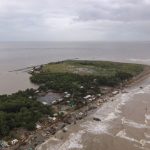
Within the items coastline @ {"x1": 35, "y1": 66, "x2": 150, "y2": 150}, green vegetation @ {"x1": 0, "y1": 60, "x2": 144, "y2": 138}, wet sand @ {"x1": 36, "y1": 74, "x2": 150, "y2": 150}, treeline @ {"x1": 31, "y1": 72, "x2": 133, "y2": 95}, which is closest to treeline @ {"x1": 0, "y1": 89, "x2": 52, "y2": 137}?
green vegetation @ {"x1": 0, "y1": 60, "x2": 144, "y2": 138}

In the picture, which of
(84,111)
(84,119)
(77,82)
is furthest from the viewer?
(77,82)

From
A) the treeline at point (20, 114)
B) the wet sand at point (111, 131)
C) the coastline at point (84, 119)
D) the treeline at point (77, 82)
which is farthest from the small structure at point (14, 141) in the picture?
the treeline at point (77, 82)

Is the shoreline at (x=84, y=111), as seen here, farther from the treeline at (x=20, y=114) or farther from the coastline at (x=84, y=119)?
the treeline at (x=20, y=114)

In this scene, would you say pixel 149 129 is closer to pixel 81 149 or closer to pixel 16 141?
pixel 81 149

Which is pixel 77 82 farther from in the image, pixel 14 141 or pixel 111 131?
pixel 14 141

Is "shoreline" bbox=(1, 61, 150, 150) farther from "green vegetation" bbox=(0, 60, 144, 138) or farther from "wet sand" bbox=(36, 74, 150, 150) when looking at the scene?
"green vegetation" bbox=(0, 60, 144, 138)

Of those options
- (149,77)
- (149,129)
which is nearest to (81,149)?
(149,129)

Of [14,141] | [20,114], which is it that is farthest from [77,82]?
[14,141]
